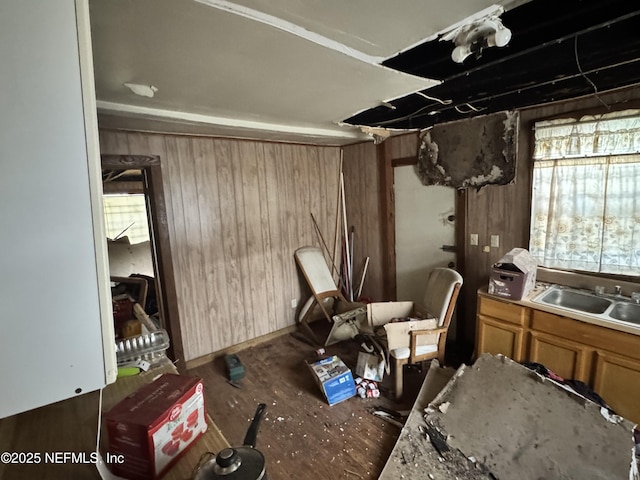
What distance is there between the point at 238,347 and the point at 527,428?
2.64 meters

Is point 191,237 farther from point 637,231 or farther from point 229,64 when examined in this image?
point 637,231

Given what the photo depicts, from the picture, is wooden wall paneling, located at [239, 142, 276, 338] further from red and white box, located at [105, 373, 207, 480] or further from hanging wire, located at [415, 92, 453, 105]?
red and white box, located at [105, 373, 207, 480]

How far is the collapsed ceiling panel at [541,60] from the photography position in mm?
1177

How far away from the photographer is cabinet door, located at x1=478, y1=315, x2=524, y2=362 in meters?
2.31

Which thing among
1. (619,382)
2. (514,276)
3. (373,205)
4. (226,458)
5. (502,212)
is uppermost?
(373,205)

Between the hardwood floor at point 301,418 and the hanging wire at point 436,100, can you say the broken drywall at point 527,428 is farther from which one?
the hanging wire at point 436,100

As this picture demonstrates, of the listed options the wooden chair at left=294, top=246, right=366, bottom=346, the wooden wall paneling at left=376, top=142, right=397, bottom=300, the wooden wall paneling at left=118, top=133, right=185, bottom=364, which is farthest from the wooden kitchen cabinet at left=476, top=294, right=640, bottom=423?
the wooden wall paneling at left=118, top=133, right=185, bottom=364

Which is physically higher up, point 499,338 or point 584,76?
point 584,76

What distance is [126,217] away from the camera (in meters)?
4.16

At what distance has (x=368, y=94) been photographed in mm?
1943

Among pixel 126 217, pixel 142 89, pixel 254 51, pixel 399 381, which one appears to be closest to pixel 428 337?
pixel 399 381

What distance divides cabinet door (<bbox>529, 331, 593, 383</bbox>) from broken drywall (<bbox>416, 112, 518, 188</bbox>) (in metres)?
1.28

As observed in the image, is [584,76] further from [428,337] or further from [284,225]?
[284,225]

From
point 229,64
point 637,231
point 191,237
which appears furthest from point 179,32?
point 637,231
